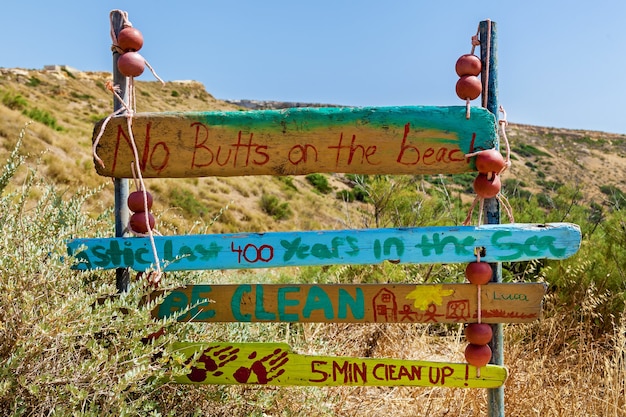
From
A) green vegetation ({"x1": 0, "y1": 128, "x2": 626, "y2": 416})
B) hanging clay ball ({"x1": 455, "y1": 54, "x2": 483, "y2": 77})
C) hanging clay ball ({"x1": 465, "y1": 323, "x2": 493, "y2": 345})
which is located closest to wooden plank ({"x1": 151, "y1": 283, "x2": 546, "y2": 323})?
hanging clay ball ({"x1": 465, "y1": 323, "x2": 493, "y2": 345})

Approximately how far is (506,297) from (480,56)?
1.17 meters

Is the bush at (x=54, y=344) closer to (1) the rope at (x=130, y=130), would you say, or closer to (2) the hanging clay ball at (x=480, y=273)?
(1) the rope at (x=130, y=130)

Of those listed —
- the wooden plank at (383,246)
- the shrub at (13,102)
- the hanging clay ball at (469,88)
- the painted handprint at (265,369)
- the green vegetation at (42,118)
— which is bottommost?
the painted handprint at (265,369)

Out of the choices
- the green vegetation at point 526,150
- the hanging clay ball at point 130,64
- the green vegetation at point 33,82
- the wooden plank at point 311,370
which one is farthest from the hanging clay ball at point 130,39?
the green vegetation at point 526,150

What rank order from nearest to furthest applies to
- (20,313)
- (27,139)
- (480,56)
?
(20,313)
(480,56)
(27,139)

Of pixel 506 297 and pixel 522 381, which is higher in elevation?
pixel 506 297

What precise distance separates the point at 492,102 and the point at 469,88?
19 centimetres

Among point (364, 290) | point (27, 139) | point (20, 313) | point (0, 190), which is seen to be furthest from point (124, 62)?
point (27, 139)

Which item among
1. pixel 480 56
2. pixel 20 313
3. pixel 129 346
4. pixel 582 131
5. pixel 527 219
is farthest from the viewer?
pixel 582 131

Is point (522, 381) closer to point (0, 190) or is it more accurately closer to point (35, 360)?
point (35, 360)

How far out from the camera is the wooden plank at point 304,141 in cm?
252

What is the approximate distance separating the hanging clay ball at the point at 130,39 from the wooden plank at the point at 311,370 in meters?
1.46

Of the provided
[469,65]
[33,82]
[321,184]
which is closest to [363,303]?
[469,65]

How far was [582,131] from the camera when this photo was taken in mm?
59250
